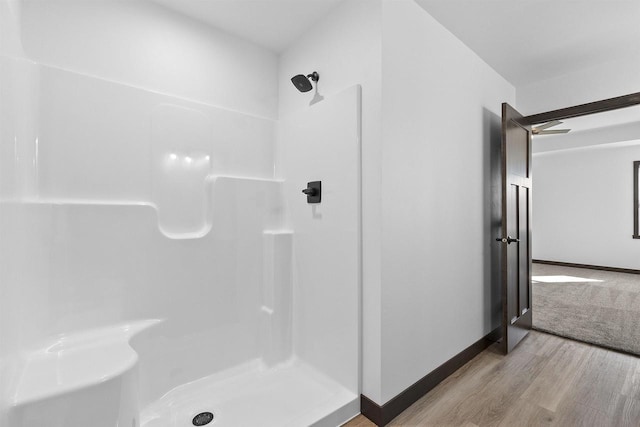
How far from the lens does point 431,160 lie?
2.05 metres

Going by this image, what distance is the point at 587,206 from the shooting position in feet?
20.7

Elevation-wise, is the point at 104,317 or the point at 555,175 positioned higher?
the point at 555,175

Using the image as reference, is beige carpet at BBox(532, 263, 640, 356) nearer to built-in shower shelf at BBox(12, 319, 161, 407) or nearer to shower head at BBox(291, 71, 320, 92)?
shower head at BBox(291, 71, 320, 92)

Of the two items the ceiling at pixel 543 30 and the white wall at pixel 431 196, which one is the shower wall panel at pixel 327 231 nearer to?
the white wall at pixel 431 196

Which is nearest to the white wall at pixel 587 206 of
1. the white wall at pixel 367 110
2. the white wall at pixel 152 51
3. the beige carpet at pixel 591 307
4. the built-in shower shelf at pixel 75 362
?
the beige carpet at pixel 591 307

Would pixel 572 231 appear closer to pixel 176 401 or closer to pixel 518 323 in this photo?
pixel 518 323

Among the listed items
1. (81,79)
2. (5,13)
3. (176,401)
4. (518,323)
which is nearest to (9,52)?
(5,13)

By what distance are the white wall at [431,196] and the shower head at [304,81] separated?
0.55 metres

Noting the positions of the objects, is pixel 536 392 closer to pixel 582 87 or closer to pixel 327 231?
pixel 327 231

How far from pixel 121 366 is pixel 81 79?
1.44m

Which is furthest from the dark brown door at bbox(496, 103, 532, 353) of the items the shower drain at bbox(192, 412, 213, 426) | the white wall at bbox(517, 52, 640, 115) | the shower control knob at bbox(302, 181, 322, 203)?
the shower drain at bbox(192, 412, 213, 426)

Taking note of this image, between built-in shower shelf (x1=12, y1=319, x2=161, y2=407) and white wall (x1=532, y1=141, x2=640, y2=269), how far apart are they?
777 cm

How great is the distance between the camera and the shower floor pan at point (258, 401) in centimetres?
163

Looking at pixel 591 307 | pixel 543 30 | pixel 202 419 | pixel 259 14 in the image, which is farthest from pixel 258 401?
pixel 591 307
